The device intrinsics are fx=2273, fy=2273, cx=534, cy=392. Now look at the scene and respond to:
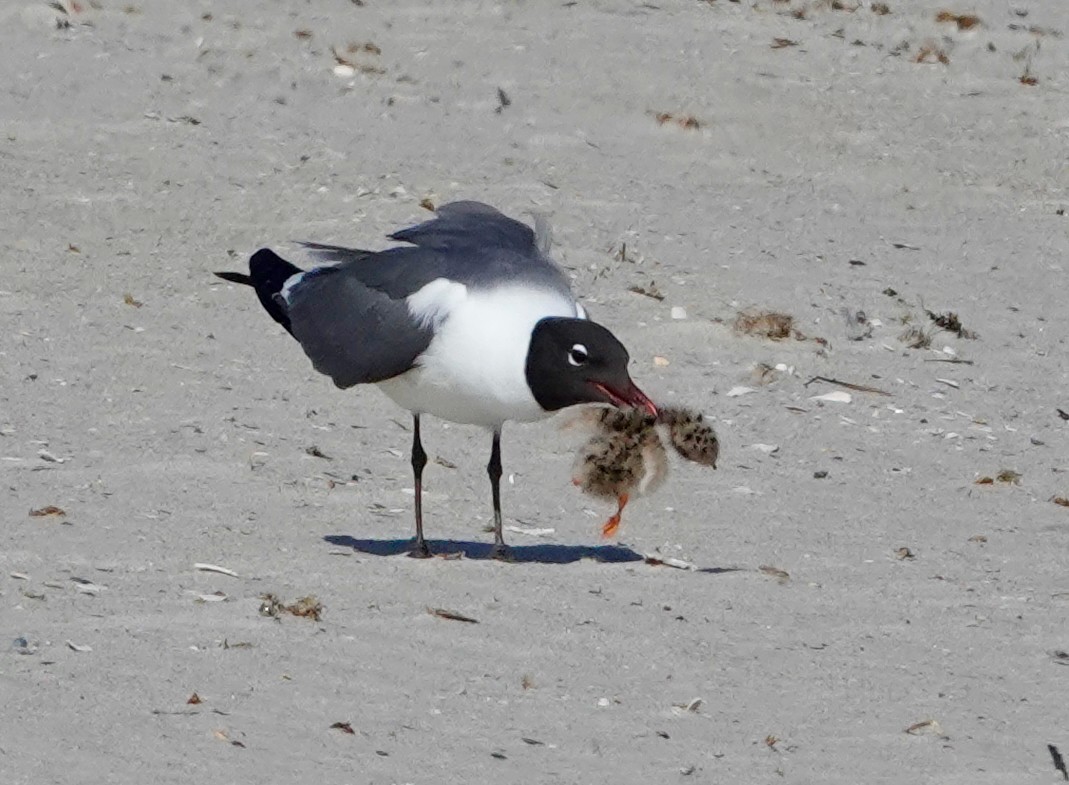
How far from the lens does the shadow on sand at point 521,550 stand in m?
7.66

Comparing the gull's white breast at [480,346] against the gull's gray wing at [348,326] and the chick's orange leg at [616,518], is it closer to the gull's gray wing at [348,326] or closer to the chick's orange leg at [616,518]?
the gull's gray wing at [348,326]

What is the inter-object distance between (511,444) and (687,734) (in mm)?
3478

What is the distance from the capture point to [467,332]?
7418mm

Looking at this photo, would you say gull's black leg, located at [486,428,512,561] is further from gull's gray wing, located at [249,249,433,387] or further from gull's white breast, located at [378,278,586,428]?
gull's gray wing, located at [249,249,433,387]

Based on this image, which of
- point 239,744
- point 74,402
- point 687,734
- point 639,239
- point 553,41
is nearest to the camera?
point 239,744

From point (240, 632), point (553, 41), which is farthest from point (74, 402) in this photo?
point (553, 41)

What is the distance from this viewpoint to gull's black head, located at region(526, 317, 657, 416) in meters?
7.30

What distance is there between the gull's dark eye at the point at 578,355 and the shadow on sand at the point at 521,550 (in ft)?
2.43

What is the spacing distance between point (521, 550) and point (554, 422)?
1.47 metres

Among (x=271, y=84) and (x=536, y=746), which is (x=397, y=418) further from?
(x=271, y=84)

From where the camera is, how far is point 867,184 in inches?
529

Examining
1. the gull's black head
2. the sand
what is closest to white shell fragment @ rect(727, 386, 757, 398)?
the sand

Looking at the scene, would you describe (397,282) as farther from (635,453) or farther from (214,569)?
(214,569)

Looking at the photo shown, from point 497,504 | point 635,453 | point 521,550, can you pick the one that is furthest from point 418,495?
point 635,453
